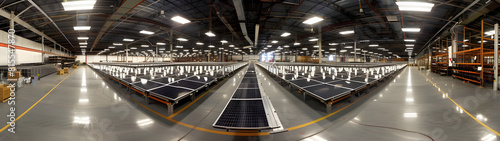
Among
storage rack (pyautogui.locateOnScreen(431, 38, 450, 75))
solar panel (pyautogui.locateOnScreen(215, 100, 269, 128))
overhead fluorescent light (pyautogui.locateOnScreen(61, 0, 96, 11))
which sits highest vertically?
overhead fluorescent light (pyautogui.locateOnScreen(61, 0, 96, 11))

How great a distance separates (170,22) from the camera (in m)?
12.8

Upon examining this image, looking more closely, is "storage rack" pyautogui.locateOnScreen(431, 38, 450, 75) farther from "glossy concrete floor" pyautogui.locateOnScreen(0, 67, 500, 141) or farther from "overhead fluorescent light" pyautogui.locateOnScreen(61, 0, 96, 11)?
"overhead fluorescent light" pyautogui.locateOnScreen(61, 0, 96, 11)

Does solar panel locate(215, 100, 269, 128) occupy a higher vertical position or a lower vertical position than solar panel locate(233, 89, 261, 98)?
lower

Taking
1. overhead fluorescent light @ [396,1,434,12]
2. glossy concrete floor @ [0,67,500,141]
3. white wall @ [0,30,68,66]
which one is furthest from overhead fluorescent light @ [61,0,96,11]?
white wall @ [0,30,68,66]

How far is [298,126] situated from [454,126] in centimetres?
298

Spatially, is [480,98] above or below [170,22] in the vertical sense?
below

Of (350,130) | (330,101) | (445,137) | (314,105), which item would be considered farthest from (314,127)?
(445,137)

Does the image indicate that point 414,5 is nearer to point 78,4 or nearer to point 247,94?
point 247,94

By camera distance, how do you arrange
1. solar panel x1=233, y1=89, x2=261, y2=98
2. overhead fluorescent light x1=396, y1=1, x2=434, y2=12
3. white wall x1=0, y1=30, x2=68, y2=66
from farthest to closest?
1. white wall x1=0, y1=30, x2=68, y2=66
2. overhead fluorescent light x1=396, y1=1, x2=434, y2=12
3. solar panel x1=233, y1=89, x2=261, y2=98

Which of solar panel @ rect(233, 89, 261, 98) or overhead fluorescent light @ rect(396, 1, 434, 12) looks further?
overhead fluorescent light @ rect(396, 1, 434, 12)

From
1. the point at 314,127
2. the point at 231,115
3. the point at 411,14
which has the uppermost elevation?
the point at 411,14

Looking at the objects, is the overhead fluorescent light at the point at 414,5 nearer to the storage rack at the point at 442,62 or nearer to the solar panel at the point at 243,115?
the solar panel at the point at 243,115

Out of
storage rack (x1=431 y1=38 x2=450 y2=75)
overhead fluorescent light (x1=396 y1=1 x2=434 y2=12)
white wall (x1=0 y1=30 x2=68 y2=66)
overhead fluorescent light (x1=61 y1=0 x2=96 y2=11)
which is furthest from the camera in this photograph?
storage rack (x1=431 y1=38 x2=450 y2=75)

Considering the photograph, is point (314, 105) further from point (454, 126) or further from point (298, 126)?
point (454, 126)
